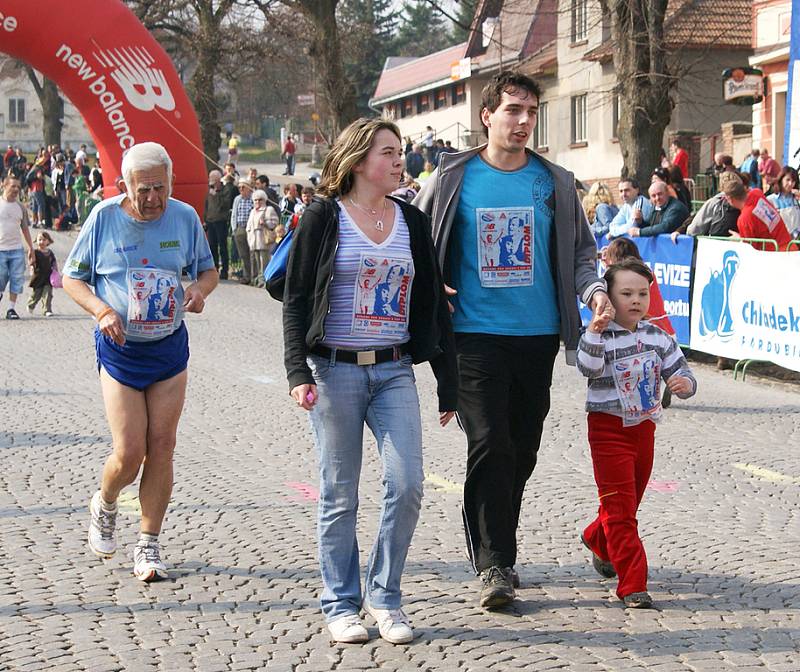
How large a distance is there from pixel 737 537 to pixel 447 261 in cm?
219

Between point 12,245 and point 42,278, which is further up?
point 12,245

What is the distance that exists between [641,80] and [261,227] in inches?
255

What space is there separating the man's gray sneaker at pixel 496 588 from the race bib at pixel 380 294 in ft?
3.44

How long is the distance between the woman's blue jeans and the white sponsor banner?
313 inches

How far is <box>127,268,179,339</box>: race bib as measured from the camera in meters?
5.91

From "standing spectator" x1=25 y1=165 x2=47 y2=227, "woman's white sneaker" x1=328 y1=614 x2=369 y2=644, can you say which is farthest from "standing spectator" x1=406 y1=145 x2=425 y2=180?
"woman's white sneaker" x1=328 y1=614 x2=369 y2=644

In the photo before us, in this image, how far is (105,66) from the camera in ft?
62.8

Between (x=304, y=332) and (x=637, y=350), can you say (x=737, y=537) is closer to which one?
(x=637, y=350)

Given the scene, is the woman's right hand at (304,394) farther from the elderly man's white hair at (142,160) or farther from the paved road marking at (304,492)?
the paved road marking at (304,492)

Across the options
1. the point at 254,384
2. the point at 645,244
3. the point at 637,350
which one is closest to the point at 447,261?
the point at 637,350

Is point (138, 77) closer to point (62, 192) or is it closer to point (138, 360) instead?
point (138, 360)

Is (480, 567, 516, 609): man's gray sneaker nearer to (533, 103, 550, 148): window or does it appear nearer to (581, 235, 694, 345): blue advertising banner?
(581, 235, 694, 345): blue advertising banner

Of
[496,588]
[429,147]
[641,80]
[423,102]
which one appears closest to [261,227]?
[641,80]

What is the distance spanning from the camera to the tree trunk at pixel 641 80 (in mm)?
19531
